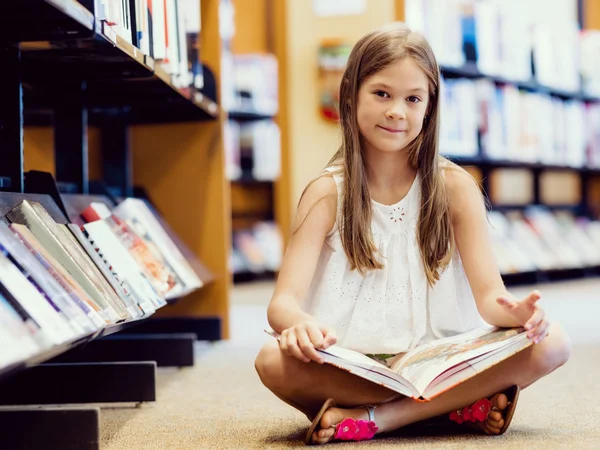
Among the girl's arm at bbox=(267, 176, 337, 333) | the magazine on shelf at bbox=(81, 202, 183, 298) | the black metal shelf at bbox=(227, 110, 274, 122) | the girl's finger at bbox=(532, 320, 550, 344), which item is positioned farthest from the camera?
the black metal shelf at bbox=(227, 110, 274, 122)

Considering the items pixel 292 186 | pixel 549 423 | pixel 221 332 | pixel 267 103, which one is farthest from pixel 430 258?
pixel 267 103

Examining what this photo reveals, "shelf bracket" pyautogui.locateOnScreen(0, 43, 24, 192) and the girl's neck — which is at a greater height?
"shelf bracket" pyautogui.locateOnScreen(0, 43, 24, 192)

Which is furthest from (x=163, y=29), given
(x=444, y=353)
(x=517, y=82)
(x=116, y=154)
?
(x=517, y=82)

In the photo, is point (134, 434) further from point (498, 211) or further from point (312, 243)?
point (498, 211)

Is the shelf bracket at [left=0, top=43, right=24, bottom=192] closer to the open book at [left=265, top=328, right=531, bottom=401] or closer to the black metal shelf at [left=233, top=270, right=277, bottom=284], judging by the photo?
the open book at [left=265, top=328, right=531, bottom=401]

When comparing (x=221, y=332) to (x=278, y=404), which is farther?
(x=221, y=332)

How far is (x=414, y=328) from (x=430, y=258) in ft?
0.41

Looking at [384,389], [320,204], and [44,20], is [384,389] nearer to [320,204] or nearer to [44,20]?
[320,204]

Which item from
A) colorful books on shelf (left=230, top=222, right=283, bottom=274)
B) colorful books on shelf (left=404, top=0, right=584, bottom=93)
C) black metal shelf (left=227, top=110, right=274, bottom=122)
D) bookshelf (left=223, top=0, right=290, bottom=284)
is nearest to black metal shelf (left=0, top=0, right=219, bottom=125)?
colorful books on shelf (left=404, top=0, right=584, bottom=93)

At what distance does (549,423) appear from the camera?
134 cm

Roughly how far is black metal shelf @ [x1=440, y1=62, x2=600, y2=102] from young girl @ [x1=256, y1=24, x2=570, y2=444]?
2.39 m

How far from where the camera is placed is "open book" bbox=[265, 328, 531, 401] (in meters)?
1.12

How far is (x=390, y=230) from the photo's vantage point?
144cm

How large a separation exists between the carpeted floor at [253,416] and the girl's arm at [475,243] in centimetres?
21
